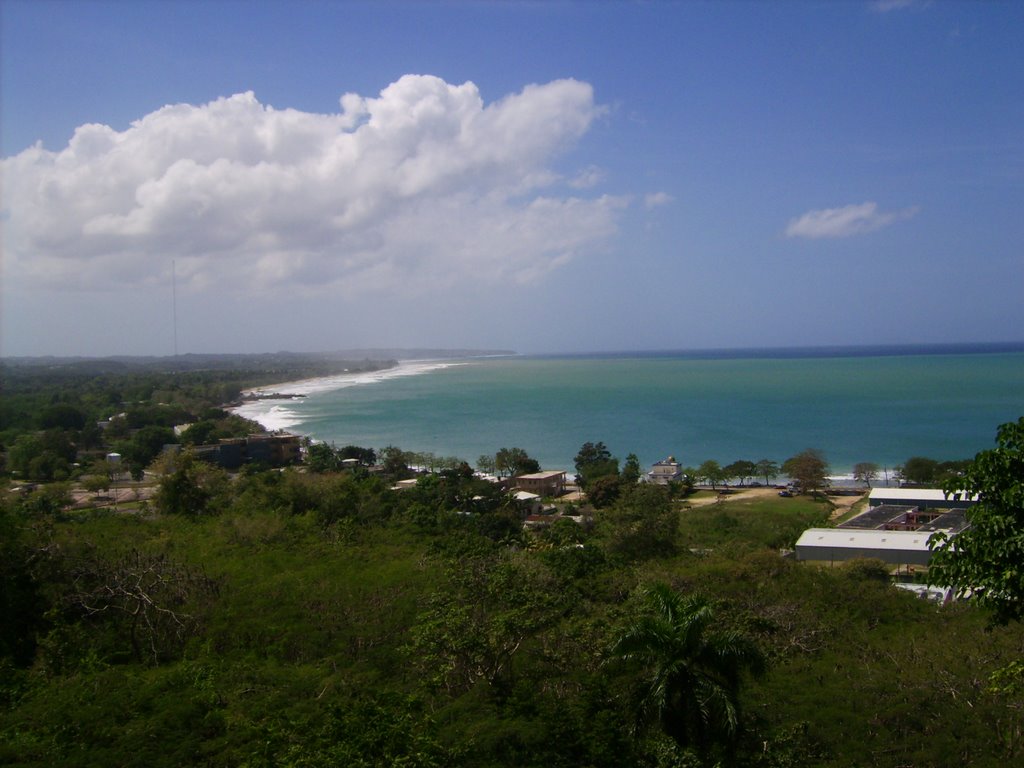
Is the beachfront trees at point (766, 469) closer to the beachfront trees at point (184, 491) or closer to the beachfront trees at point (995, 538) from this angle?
the beachfront trees at point (184, 491)

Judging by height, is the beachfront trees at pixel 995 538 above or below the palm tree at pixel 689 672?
above

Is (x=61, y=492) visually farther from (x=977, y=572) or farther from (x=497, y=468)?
(x=977, y=572)

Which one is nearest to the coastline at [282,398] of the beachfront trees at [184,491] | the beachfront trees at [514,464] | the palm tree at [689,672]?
the beachfront trees at [514,464]

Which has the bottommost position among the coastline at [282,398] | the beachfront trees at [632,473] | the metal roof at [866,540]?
the beachfront trees at [632,473]

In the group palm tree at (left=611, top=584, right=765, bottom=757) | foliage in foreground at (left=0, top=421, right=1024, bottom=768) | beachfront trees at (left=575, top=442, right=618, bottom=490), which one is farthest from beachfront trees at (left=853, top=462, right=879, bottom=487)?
palm tree at (left=611, top=584, right=765, bottom=757)

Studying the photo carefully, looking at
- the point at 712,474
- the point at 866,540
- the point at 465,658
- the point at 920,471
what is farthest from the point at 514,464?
the point at 465,658

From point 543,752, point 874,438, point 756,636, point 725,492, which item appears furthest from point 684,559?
point 874,438
